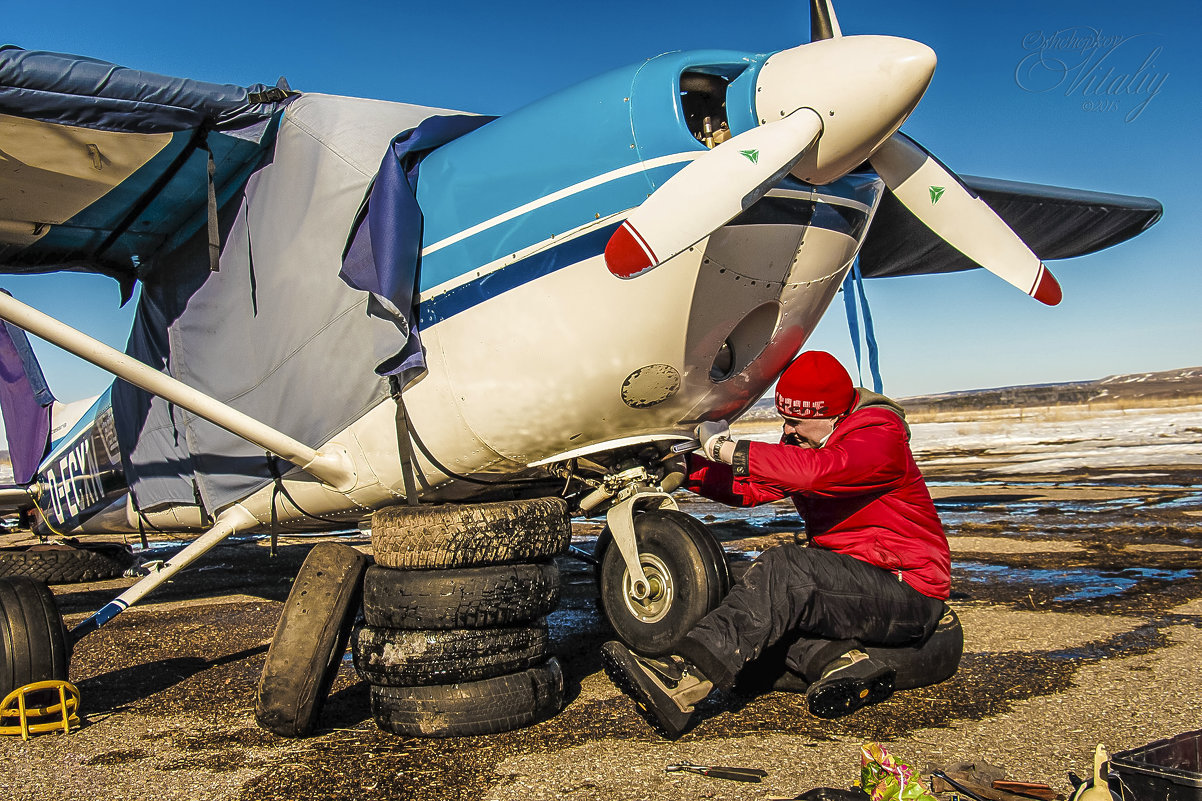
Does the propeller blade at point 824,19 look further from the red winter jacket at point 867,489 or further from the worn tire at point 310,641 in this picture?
the worn tire at point 310,641

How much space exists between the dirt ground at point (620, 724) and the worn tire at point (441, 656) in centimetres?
24

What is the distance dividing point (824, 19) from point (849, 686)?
2879mm

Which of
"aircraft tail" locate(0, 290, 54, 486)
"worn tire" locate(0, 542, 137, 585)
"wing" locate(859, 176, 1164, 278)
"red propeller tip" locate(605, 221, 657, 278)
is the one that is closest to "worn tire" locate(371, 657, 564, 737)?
"red propeller tip" locate(605, 221, 657, 278)

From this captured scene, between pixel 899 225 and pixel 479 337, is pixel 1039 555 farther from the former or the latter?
pixel 479 337

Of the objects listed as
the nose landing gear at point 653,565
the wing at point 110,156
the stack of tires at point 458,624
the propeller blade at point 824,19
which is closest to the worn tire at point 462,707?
the stack of tires at point 458,624

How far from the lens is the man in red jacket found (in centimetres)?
303

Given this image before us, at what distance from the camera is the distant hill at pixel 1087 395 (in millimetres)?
81325

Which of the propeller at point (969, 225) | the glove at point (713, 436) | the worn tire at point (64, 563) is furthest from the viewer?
the worn tire at point (64, 563)

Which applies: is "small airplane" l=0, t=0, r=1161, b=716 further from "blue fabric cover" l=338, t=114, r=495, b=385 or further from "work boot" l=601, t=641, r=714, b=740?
"work boot" l=601, t=641, r=714, b=740

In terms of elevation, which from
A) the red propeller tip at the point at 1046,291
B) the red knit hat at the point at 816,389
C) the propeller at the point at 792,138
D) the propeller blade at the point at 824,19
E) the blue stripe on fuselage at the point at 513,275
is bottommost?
the red knit hat at the point at 816,389

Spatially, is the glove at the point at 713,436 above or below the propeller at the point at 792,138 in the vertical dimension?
below

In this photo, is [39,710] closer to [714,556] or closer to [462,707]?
[462,707]

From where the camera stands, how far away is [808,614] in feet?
10.5

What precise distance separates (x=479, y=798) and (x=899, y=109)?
9.47 feet
